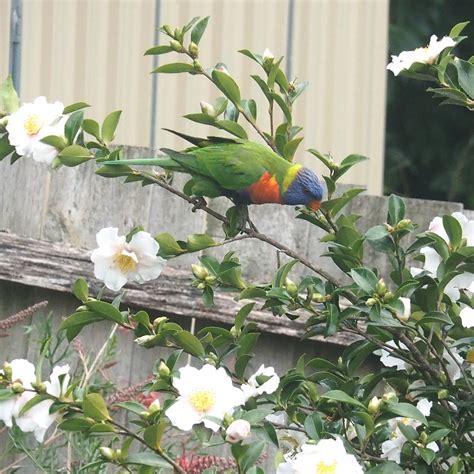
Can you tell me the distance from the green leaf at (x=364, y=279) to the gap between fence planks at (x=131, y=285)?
1.12 metres

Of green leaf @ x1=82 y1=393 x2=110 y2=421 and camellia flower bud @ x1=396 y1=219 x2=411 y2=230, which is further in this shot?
camellia flower bud @ x1=396 y1=219 x2=411 y2=230

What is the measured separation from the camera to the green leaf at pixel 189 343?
5.45 ft

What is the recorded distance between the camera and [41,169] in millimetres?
3162

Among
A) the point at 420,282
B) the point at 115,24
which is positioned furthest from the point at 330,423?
the point at 115,24

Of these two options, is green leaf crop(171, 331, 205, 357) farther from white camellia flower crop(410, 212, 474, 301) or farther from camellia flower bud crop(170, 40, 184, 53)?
camellia flower bud crop(170, 40, 184, 53)

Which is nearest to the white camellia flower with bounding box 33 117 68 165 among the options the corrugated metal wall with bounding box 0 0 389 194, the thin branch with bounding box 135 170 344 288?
the thin branch with bounding box 135 170 344 288

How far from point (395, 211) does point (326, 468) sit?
Answer: 1.53ft

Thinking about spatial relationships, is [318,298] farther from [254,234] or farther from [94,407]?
[94,407]

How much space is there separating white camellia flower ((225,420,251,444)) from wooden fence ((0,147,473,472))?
1.40 metres

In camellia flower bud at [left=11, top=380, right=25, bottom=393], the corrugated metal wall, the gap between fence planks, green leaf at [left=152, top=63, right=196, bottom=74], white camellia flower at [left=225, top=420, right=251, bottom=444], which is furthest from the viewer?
the corrugated metal wall

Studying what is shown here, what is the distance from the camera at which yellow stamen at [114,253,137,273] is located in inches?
69.9

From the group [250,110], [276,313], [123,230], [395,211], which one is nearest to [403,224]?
[395,211]

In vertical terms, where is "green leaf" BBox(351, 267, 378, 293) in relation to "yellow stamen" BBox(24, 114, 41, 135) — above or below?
below

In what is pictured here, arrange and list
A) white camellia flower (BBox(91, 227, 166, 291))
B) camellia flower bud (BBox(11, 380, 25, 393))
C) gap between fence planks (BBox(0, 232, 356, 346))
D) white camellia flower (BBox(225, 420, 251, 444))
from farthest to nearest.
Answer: gap between fence planks (BBox(0, 232, 356, 346)) < white camellia flower (BBox(91, 227, 166, 291)) < camellia flower bud (BBox(11, 380, 25, 393)) < white camellia flower (BBox(225, 420, 251, 444))
